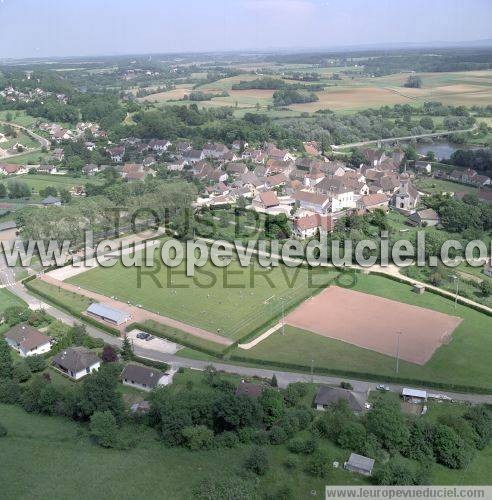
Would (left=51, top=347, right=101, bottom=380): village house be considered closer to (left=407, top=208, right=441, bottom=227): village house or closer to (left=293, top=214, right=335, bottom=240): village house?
(left=293, top=214, right=335, bottom=240): village house

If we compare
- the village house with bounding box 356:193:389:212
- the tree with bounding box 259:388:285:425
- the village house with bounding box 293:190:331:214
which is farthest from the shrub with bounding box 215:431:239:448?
the village house with bounding box 356:193:389:212

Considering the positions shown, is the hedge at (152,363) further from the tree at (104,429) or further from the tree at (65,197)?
the tree at (65,197)

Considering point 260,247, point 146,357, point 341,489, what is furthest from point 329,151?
point 341,489

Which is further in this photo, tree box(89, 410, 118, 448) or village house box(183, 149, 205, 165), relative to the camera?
village house box(183, 149, 205, 165)

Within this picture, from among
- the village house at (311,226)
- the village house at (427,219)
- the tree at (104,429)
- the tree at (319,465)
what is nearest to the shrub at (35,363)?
the tree at (104,429)

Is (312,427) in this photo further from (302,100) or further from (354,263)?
(302,100)
